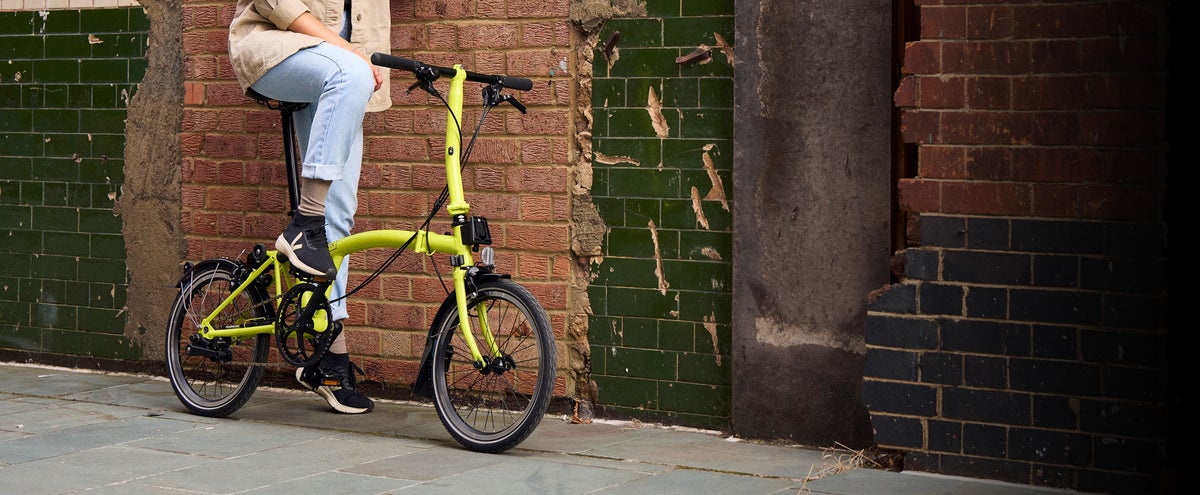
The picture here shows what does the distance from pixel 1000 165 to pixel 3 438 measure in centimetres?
378

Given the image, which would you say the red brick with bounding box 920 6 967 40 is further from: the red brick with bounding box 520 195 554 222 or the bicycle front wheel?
the red brick with bounding box 520 195 554 222

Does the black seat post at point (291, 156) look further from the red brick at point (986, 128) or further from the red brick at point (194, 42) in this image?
the red brick at point (986, 128)

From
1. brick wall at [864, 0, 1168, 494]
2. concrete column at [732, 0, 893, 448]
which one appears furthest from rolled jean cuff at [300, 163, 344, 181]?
brick wall at [864, 0, 1168, 494]

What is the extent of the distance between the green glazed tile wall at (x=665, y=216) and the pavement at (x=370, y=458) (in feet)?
0.68

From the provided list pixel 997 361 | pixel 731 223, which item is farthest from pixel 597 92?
pixel 997 361

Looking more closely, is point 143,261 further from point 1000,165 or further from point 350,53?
point 1000,165

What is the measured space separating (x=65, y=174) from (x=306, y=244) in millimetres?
2483

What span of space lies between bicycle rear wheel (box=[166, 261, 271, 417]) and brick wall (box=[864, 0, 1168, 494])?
254 centimetres

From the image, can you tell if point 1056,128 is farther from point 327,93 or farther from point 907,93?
point 327,93

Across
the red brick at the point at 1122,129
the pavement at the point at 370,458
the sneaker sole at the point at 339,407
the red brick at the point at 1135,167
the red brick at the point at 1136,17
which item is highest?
the red brick at the point at 1136,17

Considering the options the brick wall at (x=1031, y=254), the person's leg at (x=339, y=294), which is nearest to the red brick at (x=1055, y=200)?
the brick wall at (x=1031, y=254)

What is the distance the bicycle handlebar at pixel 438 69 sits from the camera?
16.6 feet

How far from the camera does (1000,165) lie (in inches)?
184

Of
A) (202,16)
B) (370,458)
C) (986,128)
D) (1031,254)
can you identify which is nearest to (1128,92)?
(986,128)
